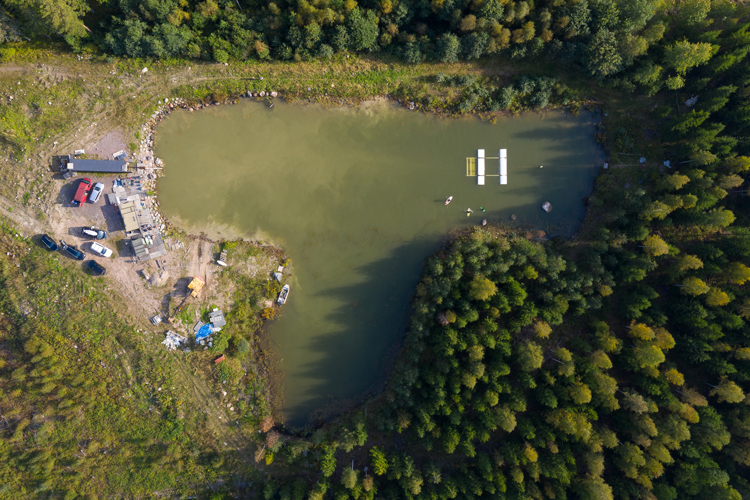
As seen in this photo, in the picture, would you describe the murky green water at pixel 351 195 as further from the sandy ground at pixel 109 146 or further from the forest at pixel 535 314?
the sandy ground at pixel 109 146

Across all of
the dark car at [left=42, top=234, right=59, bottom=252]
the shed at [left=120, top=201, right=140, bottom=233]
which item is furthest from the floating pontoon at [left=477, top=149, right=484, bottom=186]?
the dark car at [left=42, top=234, right=59, bottom=252]

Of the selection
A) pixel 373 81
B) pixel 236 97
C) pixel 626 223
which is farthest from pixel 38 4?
pixel 626 223

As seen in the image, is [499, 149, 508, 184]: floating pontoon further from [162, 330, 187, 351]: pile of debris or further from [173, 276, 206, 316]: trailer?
[162, 330, 187, 351]: pile of debris

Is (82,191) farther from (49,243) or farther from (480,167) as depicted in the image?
(480,167)

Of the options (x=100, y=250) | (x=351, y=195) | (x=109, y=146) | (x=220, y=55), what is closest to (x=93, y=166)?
(x=109, y=146)

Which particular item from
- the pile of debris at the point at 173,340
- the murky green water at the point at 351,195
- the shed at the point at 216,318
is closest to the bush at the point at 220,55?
the murky green water at the point at 351,195

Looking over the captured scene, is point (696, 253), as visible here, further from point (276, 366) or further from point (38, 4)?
point (38, 4)
